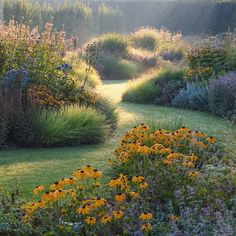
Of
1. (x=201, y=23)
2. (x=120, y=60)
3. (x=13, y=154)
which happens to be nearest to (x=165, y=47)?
(x=120, y=60)

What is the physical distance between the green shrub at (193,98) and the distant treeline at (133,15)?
53.2 feet

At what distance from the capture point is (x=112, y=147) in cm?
933

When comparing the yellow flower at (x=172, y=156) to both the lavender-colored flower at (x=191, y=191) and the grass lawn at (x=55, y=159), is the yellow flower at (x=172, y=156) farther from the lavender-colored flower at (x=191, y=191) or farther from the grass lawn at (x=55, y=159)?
the grass lawn at (x=55, y=159)

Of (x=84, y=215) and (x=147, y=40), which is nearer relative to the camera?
(x=84, y=215)

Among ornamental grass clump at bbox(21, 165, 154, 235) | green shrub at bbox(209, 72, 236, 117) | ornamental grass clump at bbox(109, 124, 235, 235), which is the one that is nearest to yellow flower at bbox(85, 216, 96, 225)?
ornamental grass clump at bbox(21, 165, 154, 235)

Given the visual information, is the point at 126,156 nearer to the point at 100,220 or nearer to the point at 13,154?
the point at 100,220

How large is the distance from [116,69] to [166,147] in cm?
1712

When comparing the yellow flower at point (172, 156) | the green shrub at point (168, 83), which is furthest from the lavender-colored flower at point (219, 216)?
the green shrub at point (168, 83)

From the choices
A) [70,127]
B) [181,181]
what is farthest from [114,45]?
[181,181]

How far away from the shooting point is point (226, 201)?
5.47 meters

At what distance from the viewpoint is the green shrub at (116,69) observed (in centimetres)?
2423

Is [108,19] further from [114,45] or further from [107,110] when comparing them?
[107,110]

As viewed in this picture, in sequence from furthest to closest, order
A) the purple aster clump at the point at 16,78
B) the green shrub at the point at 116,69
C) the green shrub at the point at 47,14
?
the green shrub at the point at 47,14
the green shrub at the point at 116,69
the purple aster clump at the point at 16,78

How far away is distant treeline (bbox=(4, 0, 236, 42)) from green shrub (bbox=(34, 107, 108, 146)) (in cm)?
2049
